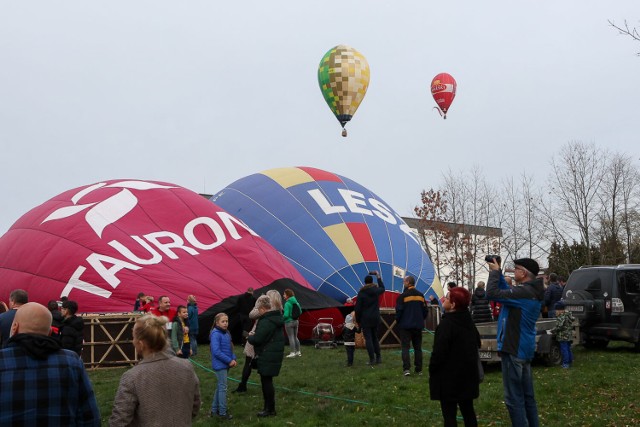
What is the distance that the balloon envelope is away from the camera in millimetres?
16688

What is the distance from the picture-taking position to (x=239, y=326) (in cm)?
1705

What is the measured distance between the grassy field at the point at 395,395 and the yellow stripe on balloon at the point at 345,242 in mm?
7626

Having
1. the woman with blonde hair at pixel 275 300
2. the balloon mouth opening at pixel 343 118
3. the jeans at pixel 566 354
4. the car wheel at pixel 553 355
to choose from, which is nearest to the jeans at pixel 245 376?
the woman with blonde hair at pixel 275 300

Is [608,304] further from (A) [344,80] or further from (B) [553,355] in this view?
(A) [344,80]

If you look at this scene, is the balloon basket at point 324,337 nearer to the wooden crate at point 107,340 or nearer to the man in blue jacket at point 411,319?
the wooden crate at point 107,340

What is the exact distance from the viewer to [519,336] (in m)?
6.54

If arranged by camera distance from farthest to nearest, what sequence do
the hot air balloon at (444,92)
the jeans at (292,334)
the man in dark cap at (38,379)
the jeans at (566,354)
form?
the hot air balloon at (444,92), the jeans at (292,334), the jeans at (566,354), the man in dark cap at (38,379)

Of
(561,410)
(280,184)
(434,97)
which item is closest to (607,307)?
(561,410)

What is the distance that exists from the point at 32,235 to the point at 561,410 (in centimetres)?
1447

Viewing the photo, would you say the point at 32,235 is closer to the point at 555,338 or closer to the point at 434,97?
the point at 555,338

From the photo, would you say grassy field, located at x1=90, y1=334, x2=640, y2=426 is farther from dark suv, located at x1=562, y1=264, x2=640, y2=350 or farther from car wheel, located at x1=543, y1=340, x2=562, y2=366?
dark suv, located at x1=562, y1=264, x2=640, y2=350

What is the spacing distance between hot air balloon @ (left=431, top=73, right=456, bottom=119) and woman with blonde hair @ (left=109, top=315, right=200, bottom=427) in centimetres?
2628

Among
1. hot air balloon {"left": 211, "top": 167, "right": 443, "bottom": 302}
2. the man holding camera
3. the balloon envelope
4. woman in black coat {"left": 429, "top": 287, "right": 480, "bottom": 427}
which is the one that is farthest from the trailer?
hot air balloon {"left": 211, "top": 167, "right": 443, "bottom": 302}

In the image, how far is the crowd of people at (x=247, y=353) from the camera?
3867 mm
